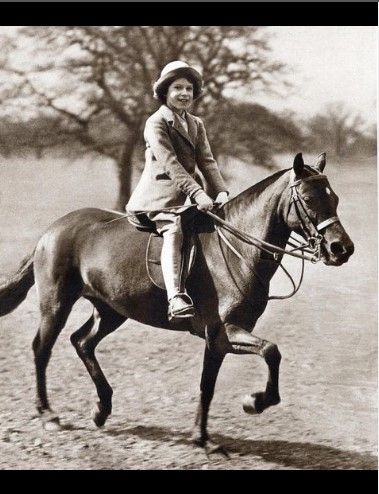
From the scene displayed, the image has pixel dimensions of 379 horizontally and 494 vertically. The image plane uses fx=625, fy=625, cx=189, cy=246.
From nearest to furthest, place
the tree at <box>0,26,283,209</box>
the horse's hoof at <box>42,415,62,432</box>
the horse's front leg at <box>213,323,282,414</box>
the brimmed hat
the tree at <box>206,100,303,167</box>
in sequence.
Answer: the horse's front leg at <box>213,323,282,414</box>, the brimmed hat, the horse's hoof at <box>42,415,62,432</box>, the tree at <box>0,26,283,209</box>, the tree at <box>206,100,303,167</box>

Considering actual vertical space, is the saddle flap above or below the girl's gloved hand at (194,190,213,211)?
below

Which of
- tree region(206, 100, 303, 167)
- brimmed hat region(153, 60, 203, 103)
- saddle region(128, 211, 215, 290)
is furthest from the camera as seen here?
tree region(206, 100, 303, 167)

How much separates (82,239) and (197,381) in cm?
100

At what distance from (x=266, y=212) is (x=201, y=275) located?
46 centimetres

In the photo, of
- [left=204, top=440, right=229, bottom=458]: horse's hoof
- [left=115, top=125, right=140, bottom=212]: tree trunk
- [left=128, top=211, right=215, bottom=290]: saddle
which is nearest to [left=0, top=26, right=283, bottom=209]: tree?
[left=115, top=125, right=140, bottom=212]: tree trunk

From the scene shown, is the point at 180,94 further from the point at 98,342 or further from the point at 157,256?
the point at 98,342

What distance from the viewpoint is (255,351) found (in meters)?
2.88

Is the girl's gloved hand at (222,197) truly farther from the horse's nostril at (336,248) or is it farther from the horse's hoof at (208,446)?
the horse's hoof at (208,446)

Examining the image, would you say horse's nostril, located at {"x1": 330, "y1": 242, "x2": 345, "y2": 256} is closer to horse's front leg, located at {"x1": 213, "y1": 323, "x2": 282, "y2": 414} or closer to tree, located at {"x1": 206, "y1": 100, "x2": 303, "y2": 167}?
horse's front leg, located at {"x1": 213, "y1": 323, "x2": 282, "y2": 414}

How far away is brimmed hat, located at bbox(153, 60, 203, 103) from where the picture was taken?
10.5 ft

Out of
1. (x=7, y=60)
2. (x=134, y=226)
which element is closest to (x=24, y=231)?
(x=134, y=226)
